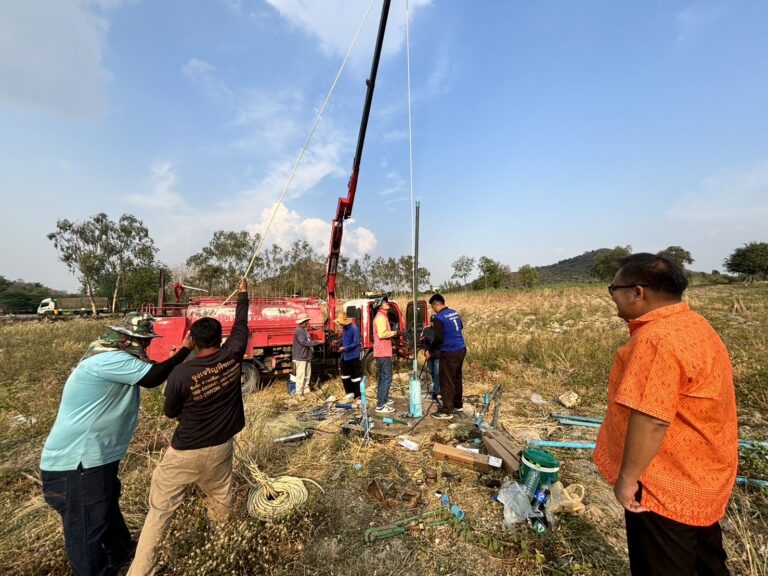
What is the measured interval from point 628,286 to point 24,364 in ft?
45.1

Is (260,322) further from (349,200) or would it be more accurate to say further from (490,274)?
(490,274)

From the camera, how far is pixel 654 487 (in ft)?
4.73

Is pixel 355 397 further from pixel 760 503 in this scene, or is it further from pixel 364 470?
pixel 760 503

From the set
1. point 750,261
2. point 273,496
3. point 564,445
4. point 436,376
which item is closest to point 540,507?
point 564,445

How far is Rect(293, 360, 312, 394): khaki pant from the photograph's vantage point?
6703mm

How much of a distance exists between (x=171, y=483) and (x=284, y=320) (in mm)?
5143

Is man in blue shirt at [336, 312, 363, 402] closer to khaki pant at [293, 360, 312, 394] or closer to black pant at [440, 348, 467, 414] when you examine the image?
khaki pant at [293, 360, 312, 394]

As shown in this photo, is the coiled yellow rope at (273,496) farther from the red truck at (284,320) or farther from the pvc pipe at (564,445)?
the red truck at (284,320)

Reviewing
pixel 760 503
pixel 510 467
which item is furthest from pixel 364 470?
pixel 760 503

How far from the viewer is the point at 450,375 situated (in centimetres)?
531

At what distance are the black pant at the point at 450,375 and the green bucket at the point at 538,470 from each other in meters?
2.19

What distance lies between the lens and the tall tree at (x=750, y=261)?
119 feet

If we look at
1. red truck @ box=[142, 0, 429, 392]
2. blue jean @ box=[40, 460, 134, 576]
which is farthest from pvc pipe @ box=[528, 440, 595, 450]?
blue jean @ box=[40, 460, 134, 576]

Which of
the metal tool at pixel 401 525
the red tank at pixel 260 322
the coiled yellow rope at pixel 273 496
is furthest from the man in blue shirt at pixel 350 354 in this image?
the metal tool at pixel 401 525
